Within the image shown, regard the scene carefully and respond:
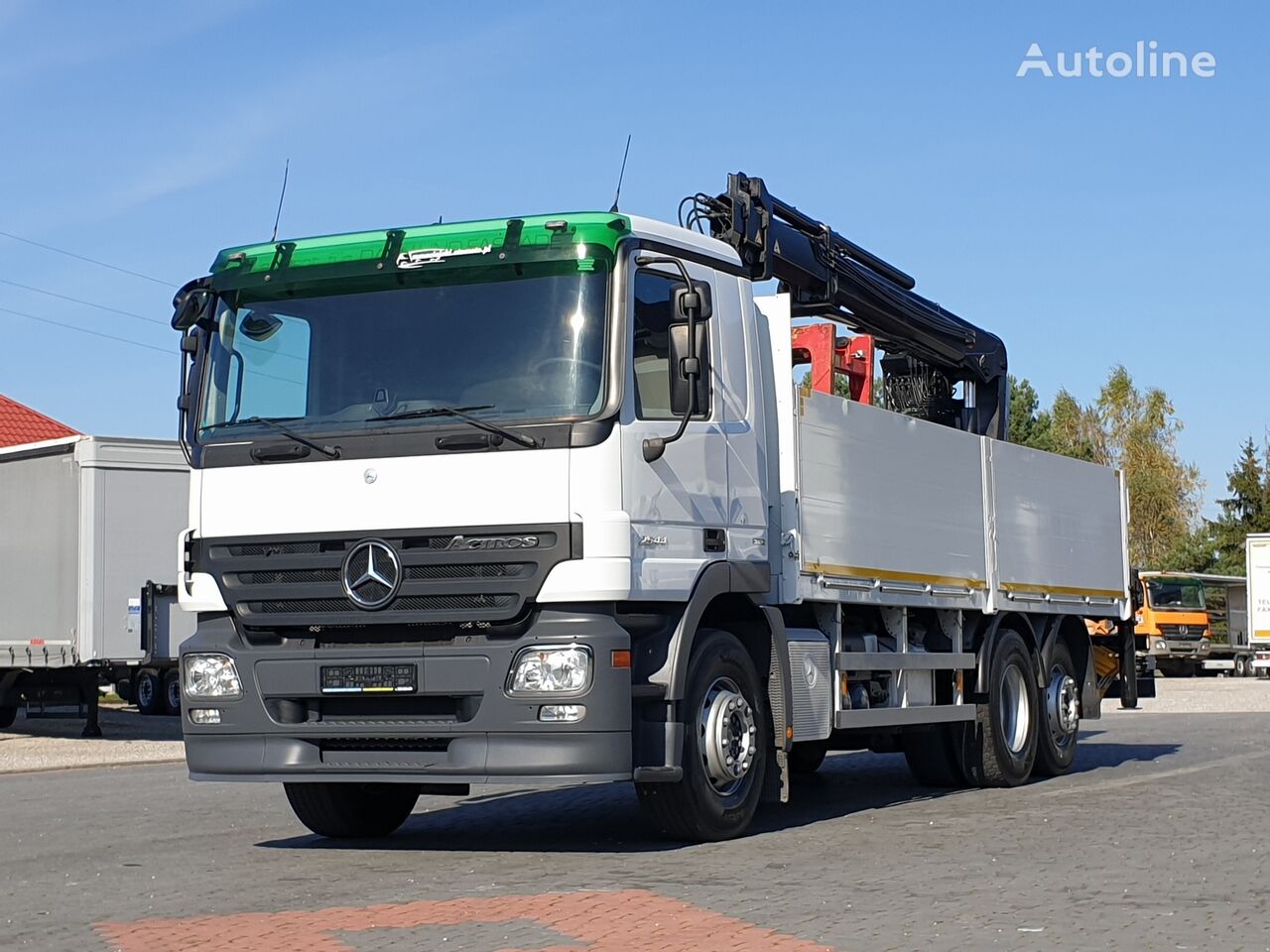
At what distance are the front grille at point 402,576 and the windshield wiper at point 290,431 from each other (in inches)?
17.3

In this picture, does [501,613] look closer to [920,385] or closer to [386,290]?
[386,290]

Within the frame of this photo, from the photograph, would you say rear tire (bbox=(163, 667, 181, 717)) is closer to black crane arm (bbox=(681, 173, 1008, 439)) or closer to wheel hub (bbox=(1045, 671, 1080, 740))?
black crane arm (bbox=(681, 173, 1008, 439))

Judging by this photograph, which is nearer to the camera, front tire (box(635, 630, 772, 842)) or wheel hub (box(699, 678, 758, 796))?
front tire (box(635, 630, 772, 842))

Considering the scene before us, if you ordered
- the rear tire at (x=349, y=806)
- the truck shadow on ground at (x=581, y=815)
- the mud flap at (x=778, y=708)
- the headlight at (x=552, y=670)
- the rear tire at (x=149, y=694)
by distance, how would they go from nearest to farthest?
1. the headlight at (x=552, y=670)
2. the truck shadow on ground at (x=581, y=815)
3. the mud flap at (x=778, y=708)
4. the rear tire at (x=349, y=806)
5. the rear tire at (x=149, y=694)

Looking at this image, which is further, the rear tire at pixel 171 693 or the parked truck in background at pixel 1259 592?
the parked truck in background at pixel 1259 592

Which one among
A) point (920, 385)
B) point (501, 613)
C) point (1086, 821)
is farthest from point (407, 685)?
point (920, 385)

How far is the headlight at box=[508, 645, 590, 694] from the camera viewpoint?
9.03 meters

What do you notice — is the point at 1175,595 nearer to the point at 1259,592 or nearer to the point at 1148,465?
the point at 1259,592

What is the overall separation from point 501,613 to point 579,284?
1726mm

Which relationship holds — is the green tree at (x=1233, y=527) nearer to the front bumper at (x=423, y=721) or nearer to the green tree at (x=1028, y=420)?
the green tree at (x=1028, y=420)

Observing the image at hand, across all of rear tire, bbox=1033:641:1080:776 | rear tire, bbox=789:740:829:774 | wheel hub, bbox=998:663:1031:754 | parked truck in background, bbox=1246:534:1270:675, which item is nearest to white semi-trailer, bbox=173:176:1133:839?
rear tire, bbox=789:740:829:774

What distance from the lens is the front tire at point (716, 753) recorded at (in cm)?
969

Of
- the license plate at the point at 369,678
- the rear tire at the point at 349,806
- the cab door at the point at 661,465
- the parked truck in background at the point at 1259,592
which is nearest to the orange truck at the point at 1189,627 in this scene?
the parked truck in background at the point at 1259,592

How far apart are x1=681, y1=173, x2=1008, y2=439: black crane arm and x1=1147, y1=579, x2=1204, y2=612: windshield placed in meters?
35.7
